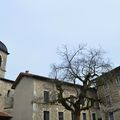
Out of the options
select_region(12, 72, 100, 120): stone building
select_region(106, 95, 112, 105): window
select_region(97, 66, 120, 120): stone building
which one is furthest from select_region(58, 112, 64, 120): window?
select_region(106, 95, 112, 105): window

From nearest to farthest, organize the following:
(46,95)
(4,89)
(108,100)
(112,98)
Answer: (46,95) → (112,98) → (108,100) → (4,89)

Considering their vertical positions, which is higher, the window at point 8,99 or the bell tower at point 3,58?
the bell tower at point 3,58

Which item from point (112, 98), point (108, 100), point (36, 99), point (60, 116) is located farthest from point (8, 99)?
point (112, 98)

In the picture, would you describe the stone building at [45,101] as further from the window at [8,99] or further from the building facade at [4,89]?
the window at [8,99]

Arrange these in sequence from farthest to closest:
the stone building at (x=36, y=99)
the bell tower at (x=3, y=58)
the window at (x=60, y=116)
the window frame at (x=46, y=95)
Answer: the bell tower at (x=3, y=58)
the window at (x=60, y=116)
the window frame at (x=46, y=95)
the stone building at (x=36, y=99)

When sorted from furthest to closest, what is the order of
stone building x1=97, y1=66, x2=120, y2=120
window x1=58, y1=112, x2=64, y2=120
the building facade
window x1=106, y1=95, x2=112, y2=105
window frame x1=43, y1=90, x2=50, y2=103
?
the building facade < window x1=106, y1=95, x2=112, y2=105 < stone building x1=97, y1=66, x2=120, y2=120 < window x1=58, y1=112, x2=64, y2=120 < window frame x1=43, y1=90, x2=50, y2=103

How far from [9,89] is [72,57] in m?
17.7

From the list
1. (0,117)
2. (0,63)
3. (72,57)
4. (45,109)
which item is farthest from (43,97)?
(0,63)

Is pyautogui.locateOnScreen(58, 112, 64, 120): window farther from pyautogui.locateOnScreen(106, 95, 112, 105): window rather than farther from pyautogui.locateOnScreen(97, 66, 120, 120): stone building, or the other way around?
pyautogui.locateOnScreen(106, 95, 112, 105): window

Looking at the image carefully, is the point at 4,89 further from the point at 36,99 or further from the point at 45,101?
the point at 45,101

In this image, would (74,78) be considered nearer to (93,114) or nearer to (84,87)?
(84,87)

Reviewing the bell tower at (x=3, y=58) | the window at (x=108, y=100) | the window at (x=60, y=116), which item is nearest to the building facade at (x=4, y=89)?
the bell tower at (x=3, y=58)

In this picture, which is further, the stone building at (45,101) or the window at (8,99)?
the window at (8,99)

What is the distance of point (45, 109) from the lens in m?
32.4
